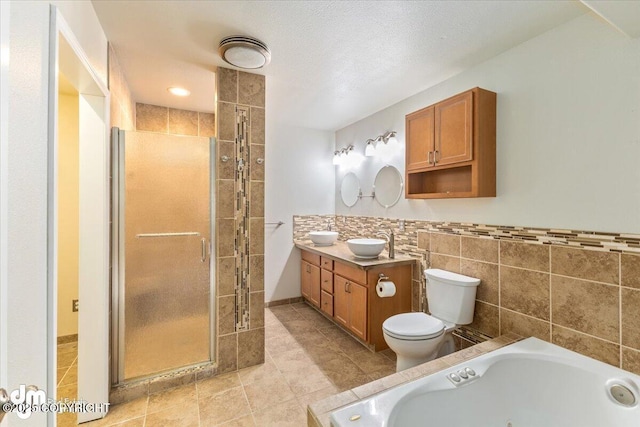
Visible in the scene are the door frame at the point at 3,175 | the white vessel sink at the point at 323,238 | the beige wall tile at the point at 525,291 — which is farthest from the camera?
the white vessel sink at the point at 323,238

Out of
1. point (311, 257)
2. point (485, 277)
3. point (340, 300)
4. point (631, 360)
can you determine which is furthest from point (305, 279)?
point (631, 360)


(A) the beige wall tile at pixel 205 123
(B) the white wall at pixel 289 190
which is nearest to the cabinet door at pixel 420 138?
(B) the white wall at pixel 289 190

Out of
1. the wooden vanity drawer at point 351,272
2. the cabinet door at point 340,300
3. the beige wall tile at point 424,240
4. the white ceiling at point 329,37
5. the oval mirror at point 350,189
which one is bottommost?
the cabinet door at point 340,300

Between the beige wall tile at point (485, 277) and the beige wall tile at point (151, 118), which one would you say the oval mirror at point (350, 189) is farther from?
the beige wall tile at point (151, 118)

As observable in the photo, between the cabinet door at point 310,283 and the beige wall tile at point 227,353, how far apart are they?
1.27 m

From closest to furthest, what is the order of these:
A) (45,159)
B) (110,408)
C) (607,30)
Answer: (45,159) → (607,30) → (110,408)

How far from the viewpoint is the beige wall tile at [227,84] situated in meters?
2.23

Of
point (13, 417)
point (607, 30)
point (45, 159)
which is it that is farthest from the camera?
point (607, 30)

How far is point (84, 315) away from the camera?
1.78 m

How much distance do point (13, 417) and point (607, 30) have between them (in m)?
2.99

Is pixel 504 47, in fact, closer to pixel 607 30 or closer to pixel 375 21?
pixel 607 30

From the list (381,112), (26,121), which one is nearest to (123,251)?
(26,121)

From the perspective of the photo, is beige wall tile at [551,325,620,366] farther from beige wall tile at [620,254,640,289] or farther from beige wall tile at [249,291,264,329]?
beige wall tile at [249,291,264,329]

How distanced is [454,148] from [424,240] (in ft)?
2.93
